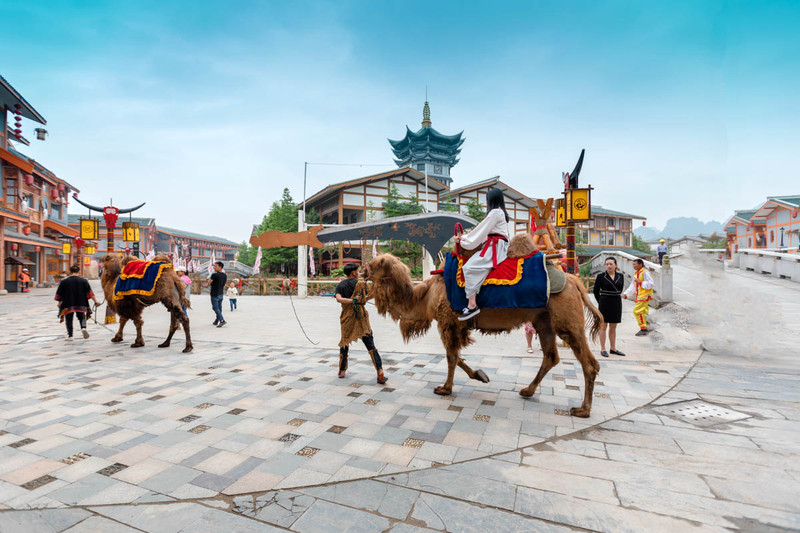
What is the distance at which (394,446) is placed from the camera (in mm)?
3023

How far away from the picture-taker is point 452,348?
14.1 ft

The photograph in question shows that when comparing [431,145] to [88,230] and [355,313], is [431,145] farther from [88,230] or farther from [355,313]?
[355,313]

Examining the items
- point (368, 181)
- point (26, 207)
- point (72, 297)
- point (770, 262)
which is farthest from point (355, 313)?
point (26, 207)

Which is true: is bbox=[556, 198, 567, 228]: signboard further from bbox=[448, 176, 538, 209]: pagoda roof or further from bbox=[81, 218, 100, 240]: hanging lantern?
bbox=[448, 176, 538, 209]: pagoda roof

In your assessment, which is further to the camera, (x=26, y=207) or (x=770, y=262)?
(x=26, y=207)

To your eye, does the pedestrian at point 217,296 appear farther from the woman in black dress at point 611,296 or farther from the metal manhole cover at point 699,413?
the metal manhole cover at point 699,413

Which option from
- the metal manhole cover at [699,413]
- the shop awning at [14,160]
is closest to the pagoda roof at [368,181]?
the shop awning at [14,160]

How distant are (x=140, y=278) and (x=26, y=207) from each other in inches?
1099

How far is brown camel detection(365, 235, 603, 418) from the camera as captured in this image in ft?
12.4

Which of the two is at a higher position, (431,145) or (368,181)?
(431,145)

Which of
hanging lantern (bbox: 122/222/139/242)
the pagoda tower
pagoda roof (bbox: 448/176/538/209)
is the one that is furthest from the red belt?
the pagoda tower

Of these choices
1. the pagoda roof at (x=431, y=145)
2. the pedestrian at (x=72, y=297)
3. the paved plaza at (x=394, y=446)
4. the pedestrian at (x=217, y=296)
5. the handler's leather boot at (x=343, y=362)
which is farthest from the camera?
the pagoda roof at (x=431, y=145)

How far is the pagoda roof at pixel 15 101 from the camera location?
1990cm

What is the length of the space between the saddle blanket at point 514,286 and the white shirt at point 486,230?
299 mm
